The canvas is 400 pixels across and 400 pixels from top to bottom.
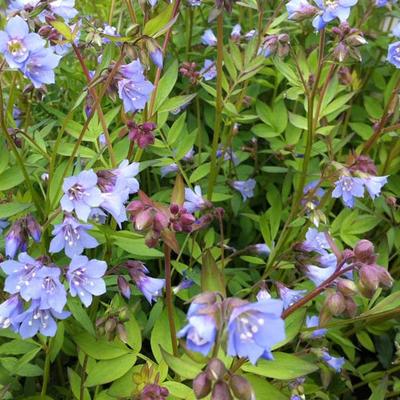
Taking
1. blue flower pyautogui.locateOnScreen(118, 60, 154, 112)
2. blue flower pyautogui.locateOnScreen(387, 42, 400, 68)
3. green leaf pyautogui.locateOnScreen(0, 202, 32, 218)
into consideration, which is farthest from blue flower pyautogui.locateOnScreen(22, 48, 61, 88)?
blue flower pyautogui.locateOnScreen(387, 42, 400, 68)

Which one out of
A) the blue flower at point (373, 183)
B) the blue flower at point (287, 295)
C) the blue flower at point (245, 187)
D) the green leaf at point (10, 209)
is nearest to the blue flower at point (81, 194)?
the green leaf at point (10, 209)

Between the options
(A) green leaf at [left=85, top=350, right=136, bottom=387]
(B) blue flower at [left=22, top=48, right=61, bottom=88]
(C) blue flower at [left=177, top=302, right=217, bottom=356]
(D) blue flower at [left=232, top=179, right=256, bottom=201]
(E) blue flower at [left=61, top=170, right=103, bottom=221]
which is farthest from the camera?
(D) blue flower at [left=232, top=179, right=256, bottom=201]

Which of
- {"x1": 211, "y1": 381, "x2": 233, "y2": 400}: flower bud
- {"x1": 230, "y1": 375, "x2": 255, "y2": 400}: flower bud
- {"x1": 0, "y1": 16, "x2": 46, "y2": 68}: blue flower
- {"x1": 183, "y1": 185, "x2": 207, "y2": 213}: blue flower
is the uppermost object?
{"x1": 0, "y1": 16, "x2": 46, "y2": 68}: blue flower

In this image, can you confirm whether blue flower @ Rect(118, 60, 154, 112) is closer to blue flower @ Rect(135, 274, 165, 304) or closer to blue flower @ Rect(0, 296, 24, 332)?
blue flower @ Rect(135, 274, 165, 304)

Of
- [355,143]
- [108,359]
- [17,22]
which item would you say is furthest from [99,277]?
[355,143]

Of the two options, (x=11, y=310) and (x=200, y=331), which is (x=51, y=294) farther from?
(x=200, y=331)

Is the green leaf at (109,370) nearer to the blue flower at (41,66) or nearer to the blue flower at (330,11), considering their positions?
the blue flower at (41,66)
